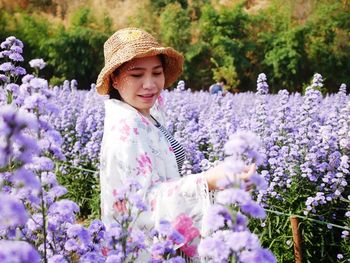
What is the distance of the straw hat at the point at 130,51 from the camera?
6.90 ft

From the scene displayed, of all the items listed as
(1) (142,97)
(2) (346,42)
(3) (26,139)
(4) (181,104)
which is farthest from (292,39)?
(3) (26,139)

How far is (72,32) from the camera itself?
2028 centimetres

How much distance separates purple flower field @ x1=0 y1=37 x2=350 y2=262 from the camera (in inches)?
42.1

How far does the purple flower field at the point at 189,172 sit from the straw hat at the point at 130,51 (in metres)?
0.30

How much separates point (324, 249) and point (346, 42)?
16.0m

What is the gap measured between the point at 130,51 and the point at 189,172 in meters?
1.56

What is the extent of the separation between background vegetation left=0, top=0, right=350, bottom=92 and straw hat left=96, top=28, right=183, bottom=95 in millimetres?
14591

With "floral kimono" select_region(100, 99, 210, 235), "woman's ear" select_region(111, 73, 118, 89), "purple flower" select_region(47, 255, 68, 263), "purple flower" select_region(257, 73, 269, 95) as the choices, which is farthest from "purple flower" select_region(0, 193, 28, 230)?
"purple flower" select_region(257, 73, 269, 95)

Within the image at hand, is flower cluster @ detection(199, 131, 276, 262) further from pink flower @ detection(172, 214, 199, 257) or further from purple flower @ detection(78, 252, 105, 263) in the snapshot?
pink flower @ detection(172, 214, 199, 257)

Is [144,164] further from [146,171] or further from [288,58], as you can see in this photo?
[288,58]

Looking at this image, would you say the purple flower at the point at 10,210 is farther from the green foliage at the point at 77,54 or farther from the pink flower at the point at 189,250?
the green foliage at the point at 77,54

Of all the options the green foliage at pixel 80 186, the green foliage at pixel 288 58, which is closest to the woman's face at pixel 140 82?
the green foliage at pixel 80 186

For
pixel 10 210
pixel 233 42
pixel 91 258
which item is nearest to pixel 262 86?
pixel 91 258

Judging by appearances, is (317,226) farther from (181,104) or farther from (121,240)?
(181,104)
